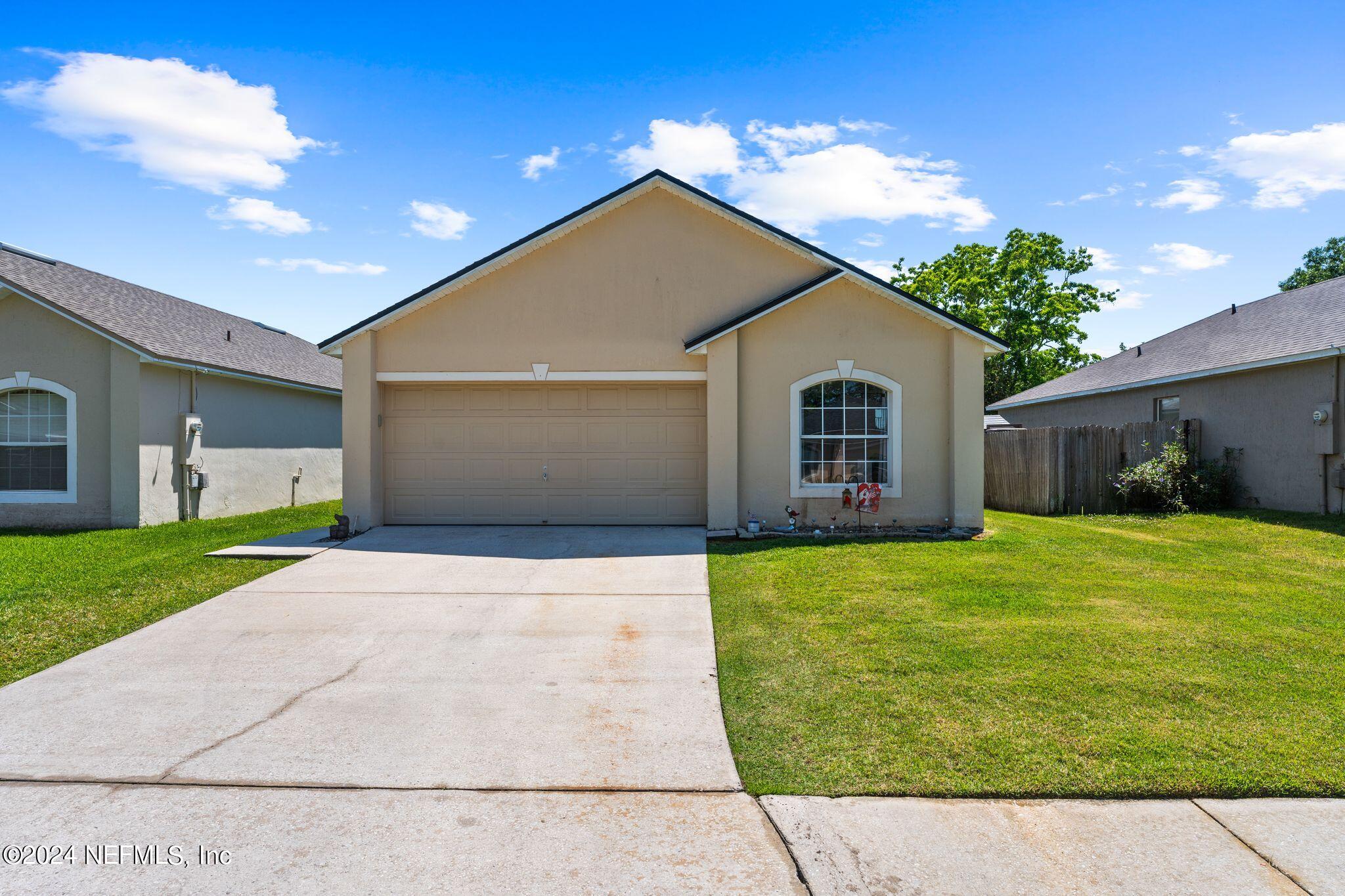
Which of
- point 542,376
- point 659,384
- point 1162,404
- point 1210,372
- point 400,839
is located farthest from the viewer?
point 1162,404

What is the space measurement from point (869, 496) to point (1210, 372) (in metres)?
9.37

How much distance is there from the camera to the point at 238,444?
15.1 m

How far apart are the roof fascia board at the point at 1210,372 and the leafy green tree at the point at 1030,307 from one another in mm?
15262

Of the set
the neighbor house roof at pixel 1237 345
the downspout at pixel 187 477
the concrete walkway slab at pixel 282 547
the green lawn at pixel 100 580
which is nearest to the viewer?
the green lawn at pixel 100 580

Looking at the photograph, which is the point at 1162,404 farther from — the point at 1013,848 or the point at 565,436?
the point at 1013,848

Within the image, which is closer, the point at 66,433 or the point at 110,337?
the point at 110,337

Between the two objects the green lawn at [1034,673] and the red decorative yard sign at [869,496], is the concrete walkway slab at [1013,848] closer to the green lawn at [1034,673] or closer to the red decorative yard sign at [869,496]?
the green lawn at [1034,673]

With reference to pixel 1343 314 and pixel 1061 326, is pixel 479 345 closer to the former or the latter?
pixel 1343 314

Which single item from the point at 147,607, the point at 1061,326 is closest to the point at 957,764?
the point at 147,607

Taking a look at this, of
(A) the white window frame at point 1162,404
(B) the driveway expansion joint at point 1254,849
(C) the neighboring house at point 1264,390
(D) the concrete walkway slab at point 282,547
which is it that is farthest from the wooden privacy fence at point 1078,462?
(D) the concrete walkway slab at point 282,547

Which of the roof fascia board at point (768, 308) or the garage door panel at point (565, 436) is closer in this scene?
the roof fascia board at point (768, 308)

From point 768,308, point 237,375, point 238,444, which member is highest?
point 768,308

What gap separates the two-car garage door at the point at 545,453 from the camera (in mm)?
12031

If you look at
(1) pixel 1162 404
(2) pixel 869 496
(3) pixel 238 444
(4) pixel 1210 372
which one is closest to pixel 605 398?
(2) pixel 869 496
